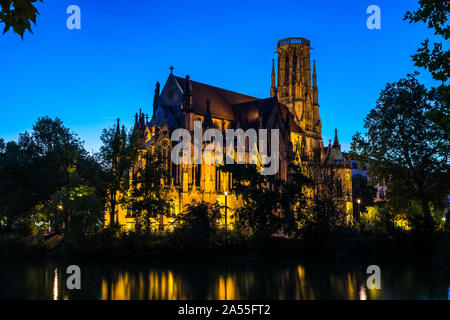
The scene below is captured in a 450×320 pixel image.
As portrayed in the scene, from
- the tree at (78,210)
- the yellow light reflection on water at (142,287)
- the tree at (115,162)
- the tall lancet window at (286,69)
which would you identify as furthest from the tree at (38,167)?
the tall lancet window at (286,69)

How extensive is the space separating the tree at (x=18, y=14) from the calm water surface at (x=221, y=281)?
35.8 feet

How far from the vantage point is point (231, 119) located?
70.6 m

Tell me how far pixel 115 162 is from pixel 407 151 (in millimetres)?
25275

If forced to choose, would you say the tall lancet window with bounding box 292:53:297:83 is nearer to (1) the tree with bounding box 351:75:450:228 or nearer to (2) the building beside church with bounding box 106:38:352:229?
(2) the building beside church with bounding box 106:38:352:229

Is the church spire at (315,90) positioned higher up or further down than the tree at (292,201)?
higher up

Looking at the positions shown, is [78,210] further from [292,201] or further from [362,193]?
[362,193]

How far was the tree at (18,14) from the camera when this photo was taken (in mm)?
7484

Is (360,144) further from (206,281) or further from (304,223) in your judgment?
(206,281)

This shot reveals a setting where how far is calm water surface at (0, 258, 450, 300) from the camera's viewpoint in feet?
53.8

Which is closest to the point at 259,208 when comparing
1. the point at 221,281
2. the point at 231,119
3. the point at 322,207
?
the point at 322,207

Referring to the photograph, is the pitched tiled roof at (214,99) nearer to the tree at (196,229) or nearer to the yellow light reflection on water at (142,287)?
the tree at (196,229)

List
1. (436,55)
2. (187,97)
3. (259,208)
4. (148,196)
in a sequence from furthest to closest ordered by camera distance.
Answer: (187,97), (148,196), (259,208), (436,55)

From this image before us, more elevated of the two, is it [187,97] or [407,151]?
[187,97]
